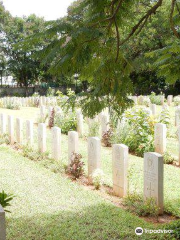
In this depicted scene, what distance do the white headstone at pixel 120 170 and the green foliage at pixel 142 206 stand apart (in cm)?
32

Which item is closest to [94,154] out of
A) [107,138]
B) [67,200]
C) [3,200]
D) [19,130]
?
[67,200]

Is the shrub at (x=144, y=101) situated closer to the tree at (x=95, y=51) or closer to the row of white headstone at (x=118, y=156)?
the row of white headstone at (x=118, y=156)

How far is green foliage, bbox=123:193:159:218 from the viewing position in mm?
4797

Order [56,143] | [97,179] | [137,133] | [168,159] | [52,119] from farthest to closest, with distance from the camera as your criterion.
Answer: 1. [52,119]
2. [137,133]
3. [168,159]
4. [56,143]
5. [97,179]

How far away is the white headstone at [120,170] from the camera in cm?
558

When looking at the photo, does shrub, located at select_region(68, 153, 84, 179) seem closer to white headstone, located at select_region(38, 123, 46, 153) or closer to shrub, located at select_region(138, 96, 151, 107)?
white headstone, located at select_region(38, 123, 46, 153)

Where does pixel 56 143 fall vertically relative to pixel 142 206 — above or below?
above

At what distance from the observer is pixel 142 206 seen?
4.92m

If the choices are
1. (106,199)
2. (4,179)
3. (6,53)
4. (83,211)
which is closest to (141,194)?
(106,199)

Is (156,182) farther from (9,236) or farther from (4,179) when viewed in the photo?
(4,179)

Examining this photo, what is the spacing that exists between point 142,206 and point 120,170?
35.0 inches

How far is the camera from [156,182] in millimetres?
4906

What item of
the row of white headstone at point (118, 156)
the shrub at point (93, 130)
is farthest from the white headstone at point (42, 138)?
the shrub at point (93, 130)

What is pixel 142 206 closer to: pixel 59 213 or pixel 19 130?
pixel 59 213
